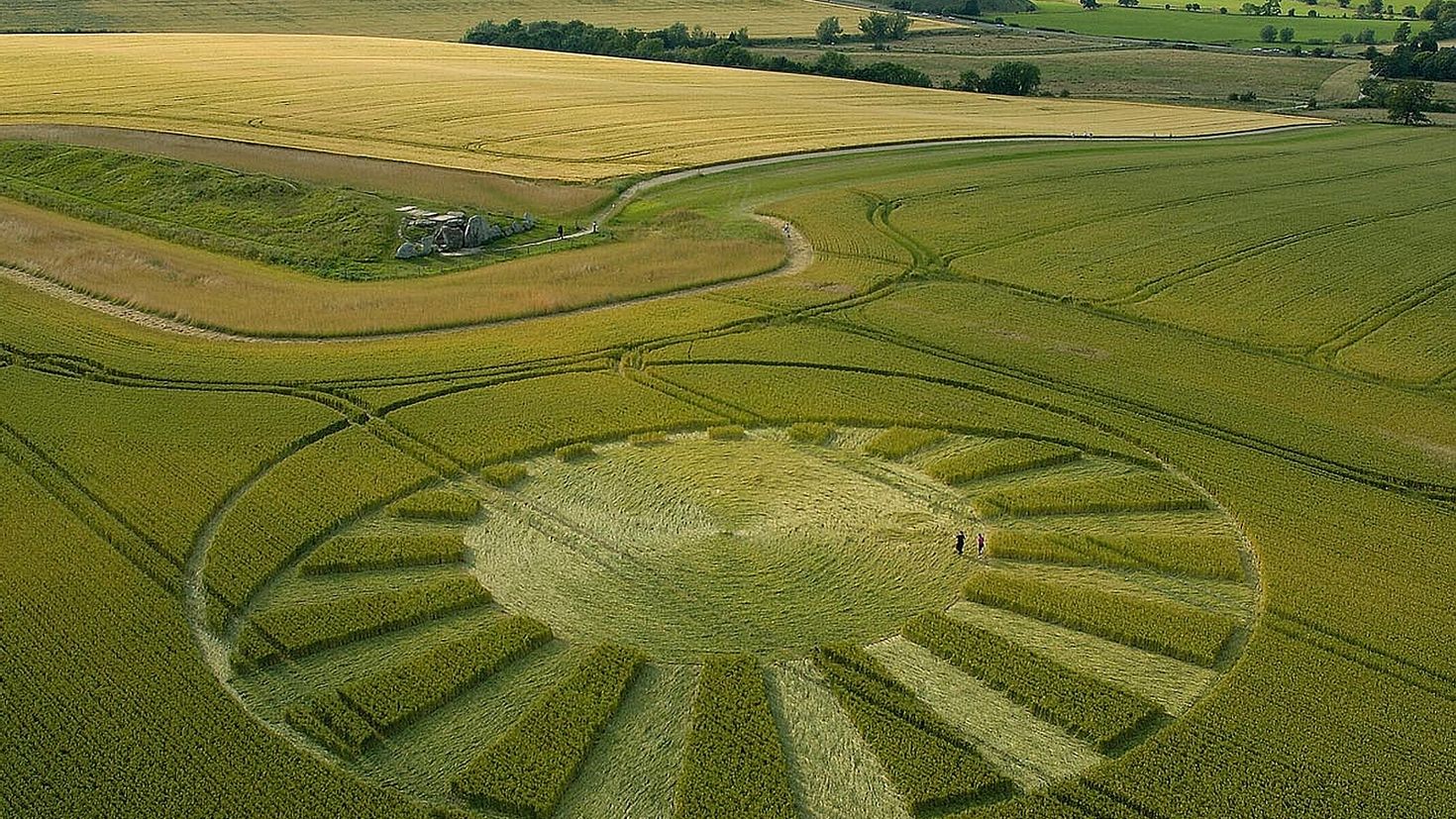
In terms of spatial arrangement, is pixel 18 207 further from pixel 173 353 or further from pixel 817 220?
pixel 817 220

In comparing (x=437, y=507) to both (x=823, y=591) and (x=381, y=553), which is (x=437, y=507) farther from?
(x=823, y=591)

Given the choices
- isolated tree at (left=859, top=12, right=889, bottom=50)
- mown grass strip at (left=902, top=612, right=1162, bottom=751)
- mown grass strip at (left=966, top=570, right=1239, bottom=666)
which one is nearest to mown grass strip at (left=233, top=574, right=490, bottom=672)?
mown grass strip at (left=902, top=612, right=1162, bottom=751)

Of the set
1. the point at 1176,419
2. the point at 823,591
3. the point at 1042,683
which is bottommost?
the point at 1042,683

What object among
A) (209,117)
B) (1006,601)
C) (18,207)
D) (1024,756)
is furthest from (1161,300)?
(209,117)

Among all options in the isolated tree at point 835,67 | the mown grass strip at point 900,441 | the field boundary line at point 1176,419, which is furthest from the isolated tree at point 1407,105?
the mown grass strip at point 900,441

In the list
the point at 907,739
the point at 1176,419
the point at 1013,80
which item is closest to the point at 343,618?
the point at 907,739

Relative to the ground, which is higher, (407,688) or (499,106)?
(499,106)

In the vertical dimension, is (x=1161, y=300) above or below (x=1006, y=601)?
above
